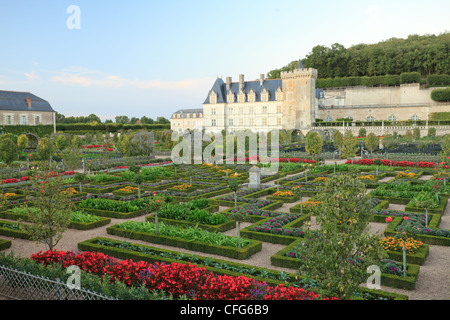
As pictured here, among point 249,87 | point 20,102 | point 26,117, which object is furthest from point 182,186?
point 20,102

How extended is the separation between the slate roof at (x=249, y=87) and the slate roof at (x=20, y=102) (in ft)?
94.1

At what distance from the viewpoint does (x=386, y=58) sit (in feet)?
252

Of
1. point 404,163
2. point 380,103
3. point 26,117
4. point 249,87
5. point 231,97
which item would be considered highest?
point 249,87

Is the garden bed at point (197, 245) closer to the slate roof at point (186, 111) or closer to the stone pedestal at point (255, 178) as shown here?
the stone pedestal at point (255, 178)

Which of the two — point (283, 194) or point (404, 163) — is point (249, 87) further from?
point (283, 194)

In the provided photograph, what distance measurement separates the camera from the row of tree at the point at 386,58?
2859 inches

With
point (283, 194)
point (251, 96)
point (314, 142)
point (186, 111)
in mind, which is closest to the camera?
point (283, 194)

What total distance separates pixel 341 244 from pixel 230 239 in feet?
20.3

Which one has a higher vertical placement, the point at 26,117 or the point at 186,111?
the point at 186,111

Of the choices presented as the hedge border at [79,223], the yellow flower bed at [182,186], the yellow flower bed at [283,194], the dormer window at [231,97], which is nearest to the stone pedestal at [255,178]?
the yellow flower bed at [283,194]

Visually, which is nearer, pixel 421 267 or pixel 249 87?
pixel 421 267

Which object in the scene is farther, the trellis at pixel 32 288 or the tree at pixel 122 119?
the tree at pixel 122 119
